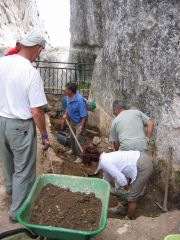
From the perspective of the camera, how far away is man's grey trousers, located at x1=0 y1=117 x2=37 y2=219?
4668mm

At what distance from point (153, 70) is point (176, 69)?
732 millimetres

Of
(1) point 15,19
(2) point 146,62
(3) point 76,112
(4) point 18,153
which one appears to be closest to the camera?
(4) point 18,153

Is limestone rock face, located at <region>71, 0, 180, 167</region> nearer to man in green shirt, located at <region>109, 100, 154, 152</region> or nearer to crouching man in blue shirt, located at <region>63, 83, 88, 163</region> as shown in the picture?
man in green shirt, located at <region>109, 100, 154, 152</region>

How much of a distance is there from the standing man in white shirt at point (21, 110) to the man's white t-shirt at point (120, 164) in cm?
103

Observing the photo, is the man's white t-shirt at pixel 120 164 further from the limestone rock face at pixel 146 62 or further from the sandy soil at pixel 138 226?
the limestone rock face at pixel 146 62

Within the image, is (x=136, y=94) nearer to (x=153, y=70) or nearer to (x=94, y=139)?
(x=153, y=70)

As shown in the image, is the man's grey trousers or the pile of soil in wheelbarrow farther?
the man's grey trousers

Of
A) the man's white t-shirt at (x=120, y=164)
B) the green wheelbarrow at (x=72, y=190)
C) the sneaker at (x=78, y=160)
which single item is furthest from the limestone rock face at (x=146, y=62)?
the green wheelbarrow at (x=72, y=190)

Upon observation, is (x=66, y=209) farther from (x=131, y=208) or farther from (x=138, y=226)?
(x=131, y=208)

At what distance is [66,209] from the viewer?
4059 millimetres

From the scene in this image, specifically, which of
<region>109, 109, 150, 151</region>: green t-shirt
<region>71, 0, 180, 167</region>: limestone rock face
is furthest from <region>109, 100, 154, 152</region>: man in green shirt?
<region>71, 0, 180, 167</region>: limestone rock face

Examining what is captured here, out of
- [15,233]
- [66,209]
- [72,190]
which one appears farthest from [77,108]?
[15,233]

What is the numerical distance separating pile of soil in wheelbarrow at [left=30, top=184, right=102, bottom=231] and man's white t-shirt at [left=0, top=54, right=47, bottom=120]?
1035 millimetres

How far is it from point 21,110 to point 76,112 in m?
3.80
